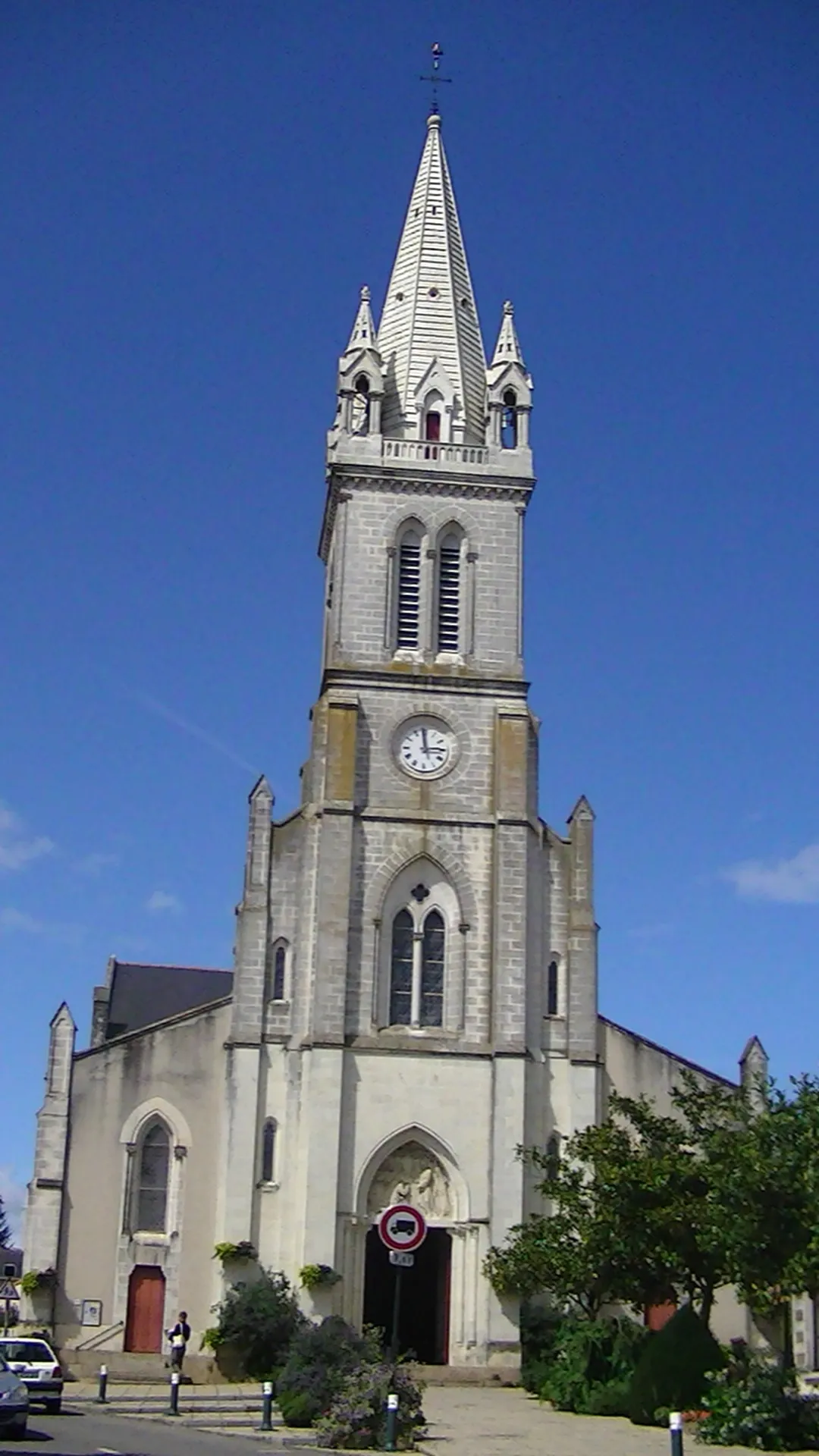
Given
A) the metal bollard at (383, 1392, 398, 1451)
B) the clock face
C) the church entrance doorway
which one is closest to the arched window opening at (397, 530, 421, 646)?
the clock face

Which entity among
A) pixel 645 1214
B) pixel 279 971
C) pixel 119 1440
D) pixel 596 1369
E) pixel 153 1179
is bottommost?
pixel 119 1440

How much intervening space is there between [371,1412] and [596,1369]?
10.9 metres

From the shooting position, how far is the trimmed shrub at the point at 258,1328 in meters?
40.8

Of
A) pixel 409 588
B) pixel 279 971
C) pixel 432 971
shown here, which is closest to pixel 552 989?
pixel 432 971

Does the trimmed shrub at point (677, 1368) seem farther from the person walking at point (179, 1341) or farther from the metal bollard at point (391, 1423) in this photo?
the person walking at point (179, 1341)

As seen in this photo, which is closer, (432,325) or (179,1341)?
(179,1341)

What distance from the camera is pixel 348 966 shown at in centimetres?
4538

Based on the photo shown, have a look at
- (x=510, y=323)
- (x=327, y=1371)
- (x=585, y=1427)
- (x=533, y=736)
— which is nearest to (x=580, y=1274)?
(x=585, y=1427)

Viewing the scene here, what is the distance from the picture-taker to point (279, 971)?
4600 centimetres

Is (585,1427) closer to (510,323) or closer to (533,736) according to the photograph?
(533,736)

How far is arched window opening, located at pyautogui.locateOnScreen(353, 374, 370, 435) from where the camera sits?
50.4 m

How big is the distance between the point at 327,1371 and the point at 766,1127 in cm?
848

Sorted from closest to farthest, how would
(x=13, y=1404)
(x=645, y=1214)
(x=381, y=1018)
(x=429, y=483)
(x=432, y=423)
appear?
(x=13, y=1404)
(x=645, y=1214)
(x=381, y=1018)
(x=429, y=483)
(x=432, y=423)

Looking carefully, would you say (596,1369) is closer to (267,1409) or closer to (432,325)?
(267,1409)
